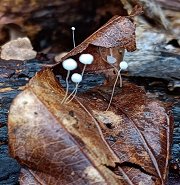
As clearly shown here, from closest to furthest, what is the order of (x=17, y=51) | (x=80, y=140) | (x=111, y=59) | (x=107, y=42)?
(x=80, y=140) < (x=107, y=42) < (x=111, y=59) < (x=17, y=51)

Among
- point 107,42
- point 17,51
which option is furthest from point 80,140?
point 17,51

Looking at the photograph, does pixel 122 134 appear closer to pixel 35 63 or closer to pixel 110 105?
pixel 110 105

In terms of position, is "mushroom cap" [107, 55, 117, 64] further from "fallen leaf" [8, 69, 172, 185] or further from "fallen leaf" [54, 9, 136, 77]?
"fallen leaf" [8, 69, 172, 185]

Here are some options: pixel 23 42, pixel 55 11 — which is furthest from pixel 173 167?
pixel 55 11

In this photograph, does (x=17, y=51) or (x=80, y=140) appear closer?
(x=80, y=140)

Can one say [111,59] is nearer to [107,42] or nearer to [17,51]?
[107,42]

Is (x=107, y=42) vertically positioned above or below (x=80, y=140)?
above

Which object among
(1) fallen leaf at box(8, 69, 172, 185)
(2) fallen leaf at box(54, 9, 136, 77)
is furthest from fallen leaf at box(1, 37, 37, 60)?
(1) fallen leaf at box(8, 69, 172, 185)

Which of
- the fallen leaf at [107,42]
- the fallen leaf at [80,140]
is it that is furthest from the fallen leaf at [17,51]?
the fallen leaf at [80,140]

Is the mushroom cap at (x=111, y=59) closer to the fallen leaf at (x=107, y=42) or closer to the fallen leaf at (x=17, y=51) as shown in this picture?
the fallen leaf at (x=107, y=42)
